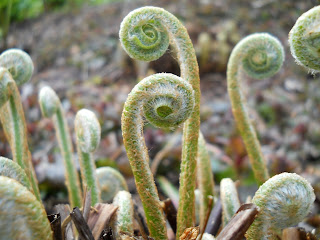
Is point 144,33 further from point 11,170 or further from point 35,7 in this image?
point 35,7

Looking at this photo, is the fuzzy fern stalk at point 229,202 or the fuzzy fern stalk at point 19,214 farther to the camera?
the fuzzy fern stalk at point 229,202

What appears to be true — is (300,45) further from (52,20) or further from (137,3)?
(52,20)

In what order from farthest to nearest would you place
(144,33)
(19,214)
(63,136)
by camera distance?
(63,136)
(144,33)
(19,214)

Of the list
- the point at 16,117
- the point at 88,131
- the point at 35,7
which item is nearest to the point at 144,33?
the point at 88,131

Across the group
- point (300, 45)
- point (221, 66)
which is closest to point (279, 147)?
point (221, 66)

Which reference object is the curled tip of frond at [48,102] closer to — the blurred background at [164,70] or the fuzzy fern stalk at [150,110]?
the fuzzy fern stalk at [150,110]

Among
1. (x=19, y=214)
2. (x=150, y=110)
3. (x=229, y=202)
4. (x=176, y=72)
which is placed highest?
(x=176, y=72)

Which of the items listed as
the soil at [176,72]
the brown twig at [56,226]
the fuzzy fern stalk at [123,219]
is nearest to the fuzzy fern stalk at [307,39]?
the fuzzy fern stalk at [123,219]
